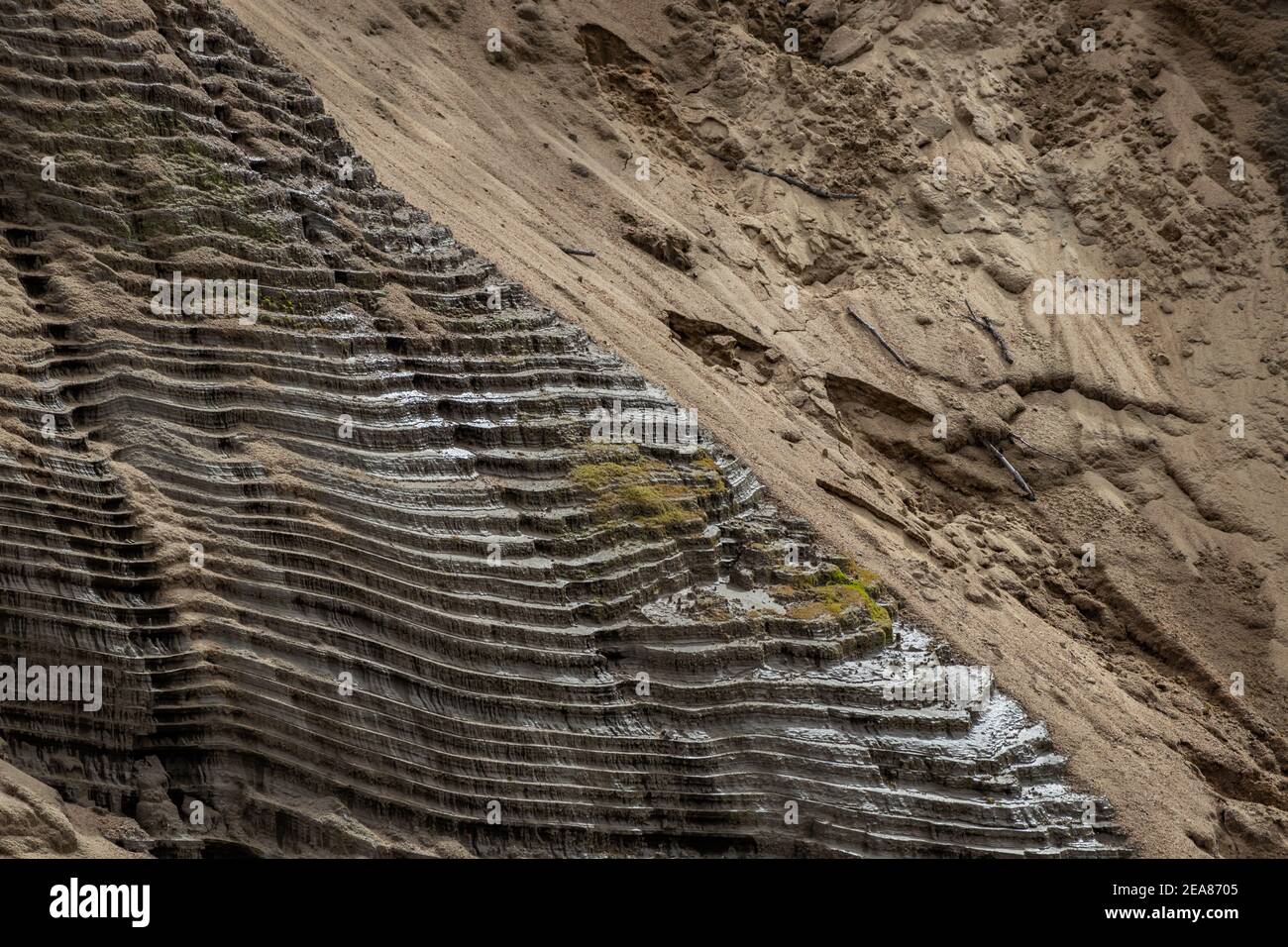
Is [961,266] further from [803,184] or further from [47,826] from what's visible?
[47,826]

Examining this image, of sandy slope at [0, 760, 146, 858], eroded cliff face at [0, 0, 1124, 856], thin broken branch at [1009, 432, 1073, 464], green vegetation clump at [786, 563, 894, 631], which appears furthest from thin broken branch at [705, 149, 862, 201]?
sandy slope at [0, 760, 146, 858]

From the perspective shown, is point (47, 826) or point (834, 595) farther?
point (834, 595)

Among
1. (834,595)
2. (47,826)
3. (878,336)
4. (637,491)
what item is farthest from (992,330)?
(47,826)

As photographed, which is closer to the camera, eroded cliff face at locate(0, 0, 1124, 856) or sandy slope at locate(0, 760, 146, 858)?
sandy slope at locate(0, 760, 146, 858)

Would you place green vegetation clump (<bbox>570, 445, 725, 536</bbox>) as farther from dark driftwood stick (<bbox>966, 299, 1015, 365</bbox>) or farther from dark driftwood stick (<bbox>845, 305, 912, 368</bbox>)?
dark driftwood stick (<bbox>966, 299, 1015, 365</bbox>)

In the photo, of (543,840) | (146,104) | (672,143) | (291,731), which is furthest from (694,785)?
(672,143)

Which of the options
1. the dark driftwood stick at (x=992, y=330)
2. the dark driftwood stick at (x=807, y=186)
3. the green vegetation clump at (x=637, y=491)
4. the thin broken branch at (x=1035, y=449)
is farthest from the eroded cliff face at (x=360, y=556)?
the dark driftwood stick at (x=807, y=186)
